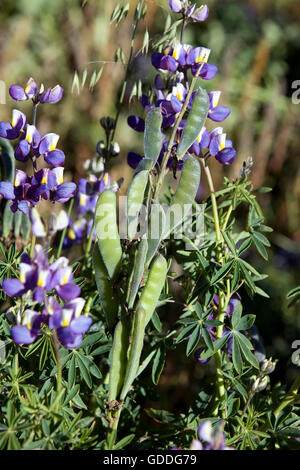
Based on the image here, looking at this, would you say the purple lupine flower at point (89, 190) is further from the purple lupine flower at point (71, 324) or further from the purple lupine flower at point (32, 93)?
the purple lupine flower at point (71, 324)

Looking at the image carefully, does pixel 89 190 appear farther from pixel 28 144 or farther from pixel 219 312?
pixel 219 312

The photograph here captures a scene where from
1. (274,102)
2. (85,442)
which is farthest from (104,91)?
(85,442)

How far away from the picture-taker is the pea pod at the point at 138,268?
935 millimetres

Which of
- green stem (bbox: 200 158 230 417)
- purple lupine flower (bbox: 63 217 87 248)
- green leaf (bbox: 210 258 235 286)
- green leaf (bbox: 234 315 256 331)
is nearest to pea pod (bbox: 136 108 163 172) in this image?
green stem (bbox: 200 158 230 417)

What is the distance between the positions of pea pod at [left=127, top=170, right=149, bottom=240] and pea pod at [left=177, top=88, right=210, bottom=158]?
4.1 inches

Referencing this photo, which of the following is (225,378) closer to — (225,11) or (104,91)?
(104,91)

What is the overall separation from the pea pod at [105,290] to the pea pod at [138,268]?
48 mm

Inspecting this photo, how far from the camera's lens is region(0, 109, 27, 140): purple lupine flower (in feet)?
3.54

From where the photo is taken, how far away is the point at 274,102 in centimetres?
302

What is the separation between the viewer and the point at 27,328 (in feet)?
2.86

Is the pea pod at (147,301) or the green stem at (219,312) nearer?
the pea pod at (147,301)

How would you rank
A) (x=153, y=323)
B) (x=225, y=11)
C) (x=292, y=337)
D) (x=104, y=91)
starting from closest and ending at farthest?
(x=153, y=323) < (x=292, y=337) < (x=104, y=91) < (x=225, y=11)

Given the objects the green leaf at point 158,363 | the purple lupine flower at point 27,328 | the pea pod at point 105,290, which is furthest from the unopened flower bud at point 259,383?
the purple lupine flower at point 27,328

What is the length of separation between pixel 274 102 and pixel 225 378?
219 cm
